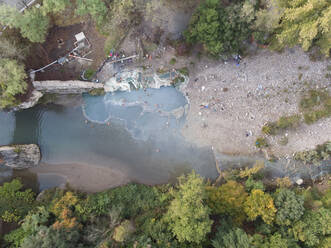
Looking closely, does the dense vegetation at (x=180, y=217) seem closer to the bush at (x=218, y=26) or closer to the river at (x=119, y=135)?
the river at (x=119, y=135)

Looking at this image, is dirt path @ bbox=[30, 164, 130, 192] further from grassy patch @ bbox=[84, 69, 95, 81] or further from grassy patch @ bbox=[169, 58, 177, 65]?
grassy patch @ bbox=[169, 58, 177, 65]

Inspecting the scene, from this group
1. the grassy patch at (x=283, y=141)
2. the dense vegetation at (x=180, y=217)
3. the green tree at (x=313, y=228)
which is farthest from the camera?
the grassy patch at (x=283, y=141)

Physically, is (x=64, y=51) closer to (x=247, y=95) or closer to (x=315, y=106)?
(x=247, y=95)

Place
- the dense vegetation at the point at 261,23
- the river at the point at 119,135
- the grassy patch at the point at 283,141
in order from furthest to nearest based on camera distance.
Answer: the river at the point at 119,135, the grassy patch at the point at 283,141, the dense vegetation at the point at 261,23

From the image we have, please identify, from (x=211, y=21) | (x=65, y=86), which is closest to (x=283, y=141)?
(x=211, y=21)

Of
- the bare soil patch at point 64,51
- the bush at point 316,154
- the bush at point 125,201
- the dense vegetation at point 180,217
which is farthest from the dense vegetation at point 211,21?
the bush at point 125,201

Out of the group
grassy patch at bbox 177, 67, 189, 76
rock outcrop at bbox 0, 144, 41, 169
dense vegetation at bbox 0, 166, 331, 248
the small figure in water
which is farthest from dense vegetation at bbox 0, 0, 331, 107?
dense vegetation at bbox 0, 166, 331, 248
